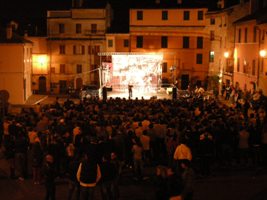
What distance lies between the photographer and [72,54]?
60.2 meters

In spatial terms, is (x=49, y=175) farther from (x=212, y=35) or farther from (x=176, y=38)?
(x=176, y=38)

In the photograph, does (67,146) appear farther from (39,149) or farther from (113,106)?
(113,106)

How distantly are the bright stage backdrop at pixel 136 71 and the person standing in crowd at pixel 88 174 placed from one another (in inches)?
1318

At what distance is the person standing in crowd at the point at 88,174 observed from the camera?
11.7m

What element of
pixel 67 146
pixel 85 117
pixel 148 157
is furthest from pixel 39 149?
pixel 85 117

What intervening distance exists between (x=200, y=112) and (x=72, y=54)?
39447mm

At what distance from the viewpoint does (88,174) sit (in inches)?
463

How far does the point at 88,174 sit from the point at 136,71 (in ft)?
111

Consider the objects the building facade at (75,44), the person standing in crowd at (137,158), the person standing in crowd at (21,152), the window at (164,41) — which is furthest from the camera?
the building facade at (75,44)

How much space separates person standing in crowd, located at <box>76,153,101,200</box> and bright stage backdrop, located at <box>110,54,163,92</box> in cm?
3349

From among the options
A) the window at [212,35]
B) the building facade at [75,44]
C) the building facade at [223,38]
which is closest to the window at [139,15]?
the building facade at [75,44]

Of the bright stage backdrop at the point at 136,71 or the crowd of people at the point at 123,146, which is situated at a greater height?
the bright stage backdrop at the point at 136,71

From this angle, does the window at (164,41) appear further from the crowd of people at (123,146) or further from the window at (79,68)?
the crowd of people at (123,146)

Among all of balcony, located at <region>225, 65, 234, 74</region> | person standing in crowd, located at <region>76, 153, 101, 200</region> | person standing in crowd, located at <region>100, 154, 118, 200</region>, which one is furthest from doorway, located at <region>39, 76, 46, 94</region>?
person standing in crowd, located at <region>76, 153, 101, 200</region>
